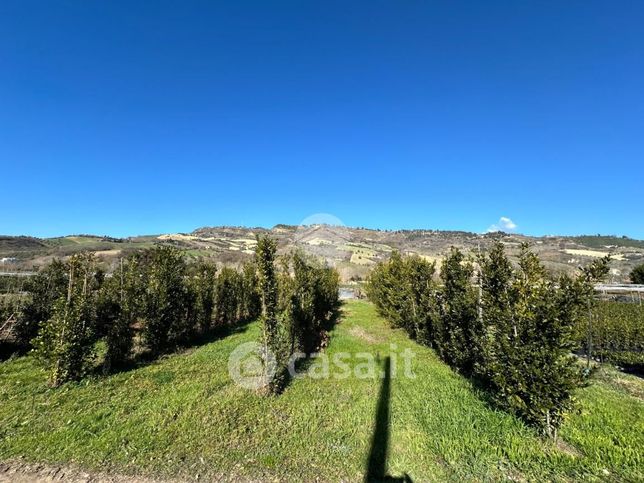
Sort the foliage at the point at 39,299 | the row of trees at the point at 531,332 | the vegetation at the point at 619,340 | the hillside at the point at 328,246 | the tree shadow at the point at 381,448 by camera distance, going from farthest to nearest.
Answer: the hillside at the point at 328,246, the vegetation at the point at 619,340, the foliage at the point at 39,299, the row of trees at the point at 531,332, the tree shadow at the point at 381,448

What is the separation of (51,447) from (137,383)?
270 centimetres

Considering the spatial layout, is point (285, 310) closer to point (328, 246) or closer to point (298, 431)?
point (298, 431)

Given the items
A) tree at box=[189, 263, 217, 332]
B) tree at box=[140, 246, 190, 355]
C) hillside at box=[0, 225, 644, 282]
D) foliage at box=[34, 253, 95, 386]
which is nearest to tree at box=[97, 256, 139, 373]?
tree at box=[140, 246, 190, 355]

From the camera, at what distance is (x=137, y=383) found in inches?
288

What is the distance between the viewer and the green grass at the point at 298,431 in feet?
14.3

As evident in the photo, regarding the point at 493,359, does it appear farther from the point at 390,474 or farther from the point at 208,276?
the point at 208,276

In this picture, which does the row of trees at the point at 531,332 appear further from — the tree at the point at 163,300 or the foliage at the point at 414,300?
the tree at the point at 163,300

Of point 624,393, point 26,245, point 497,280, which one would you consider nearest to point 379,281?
point 624,393

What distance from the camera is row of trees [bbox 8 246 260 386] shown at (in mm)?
7098

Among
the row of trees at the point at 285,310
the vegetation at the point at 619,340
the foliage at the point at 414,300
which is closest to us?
the row of trees at the point at 285,310

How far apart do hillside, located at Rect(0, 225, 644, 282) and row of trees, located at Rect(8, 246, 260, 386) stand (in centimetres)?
1918

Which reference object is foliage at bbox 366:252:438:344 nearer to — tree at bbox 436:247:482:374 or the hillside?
tree at bbox 436:247:482:374

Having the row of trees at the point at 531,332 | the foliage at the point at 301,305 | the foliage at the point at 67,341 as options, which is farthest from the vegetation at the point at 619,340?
the foliage at the point at 67,341

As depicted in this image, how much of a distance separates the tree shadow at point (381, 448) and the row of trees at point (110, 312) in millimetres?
4490
